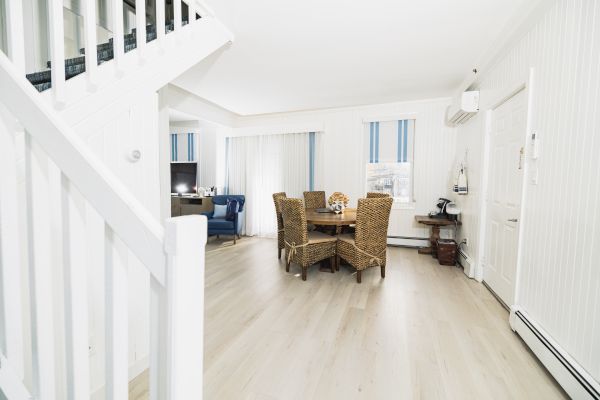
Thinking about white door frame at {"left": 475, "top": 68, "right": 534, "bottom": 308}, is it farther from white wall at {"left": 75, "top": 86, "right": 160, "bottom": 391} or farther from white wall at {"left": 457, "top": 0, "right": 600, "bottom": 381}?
white wall at {"left": 75, "top": 86, "right": 160, "bottom": 391}

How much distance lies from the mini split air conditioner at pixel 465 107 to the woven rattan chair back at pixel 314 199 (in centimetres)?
241

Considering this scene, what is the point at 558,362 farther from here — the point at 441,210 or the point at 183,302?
the point at 441,210

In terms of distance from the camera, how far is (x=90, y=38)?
121 cm

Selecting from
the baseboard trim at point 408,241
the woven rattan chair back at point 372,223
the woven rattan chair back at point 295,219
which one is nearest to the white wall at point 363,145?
the baseboard trim at point 408,241

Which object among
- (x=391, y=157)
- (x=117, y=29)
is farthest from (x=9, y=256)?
(x=391, y=157)

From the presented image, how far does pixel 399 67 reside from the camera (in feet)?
10.7

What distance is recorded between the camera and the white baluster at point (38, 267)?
2.40 ft

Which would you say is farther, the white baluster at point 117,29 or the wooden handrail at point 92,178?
the white baluster at point 117,29

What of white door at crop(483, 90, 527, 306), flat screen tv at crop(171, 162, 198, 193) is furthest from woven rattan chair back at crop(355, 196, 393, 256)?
flat screen tv at crop(171, 162, 198, 193)

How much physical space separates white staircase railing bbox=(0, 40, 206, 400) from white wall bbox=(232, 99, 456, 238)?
4.58 metres

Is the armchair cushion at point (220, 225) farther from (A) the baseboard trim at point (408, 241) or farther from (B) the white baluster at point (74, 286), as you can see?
(B) the white baluster at point (74, 286)

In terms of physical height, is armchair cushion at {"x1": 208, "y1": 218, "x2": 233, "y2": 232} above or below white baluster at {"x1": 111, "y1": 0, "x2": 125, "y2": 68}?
below

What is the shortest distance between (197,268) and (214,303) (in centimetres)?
219

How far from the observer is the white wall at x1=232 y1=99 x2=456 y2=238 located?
4.45 m
